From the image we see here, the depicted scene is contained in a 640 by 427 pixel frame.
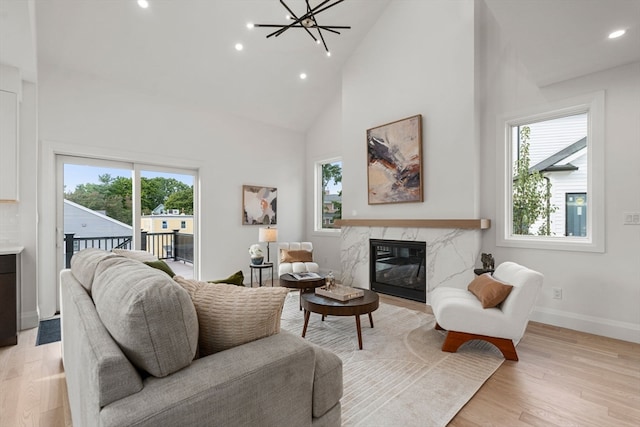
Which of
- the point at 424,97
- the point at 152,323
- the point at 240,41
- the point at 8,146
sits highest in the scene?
the point at 240,41

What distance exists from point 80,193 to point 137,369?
4.16 meters

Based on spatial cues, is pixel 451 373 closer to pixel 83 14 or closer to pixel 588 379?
pixel 588 379

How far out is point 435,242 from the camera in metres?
4.14

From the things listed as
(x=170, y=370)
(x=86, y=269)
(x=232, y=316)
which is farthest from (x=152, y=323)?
(x=86, y=269)

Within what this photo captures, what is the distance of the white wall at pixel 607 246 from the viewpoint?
117 inches

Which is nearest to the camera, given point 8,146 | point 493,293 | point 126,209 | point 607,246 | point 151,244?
point 493,293

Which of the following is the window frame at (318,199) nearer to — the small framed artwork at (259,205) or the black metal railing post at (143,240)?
the small framed artwork at (259,205)

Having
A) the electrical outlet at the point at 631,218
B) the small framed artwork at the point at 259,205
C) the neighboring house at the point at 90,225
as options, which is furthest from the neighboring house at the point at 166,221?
the electrical outlet at the point at 631,218

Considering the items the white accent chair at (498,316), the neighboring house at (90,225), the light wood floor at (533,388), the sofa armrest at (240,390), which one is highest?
the neighboring house at (90,225)

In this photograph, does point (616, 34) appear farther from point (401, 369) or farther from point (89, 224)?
point (89, 224)

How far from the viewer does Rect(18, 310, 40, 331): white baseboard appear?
339 centimetres

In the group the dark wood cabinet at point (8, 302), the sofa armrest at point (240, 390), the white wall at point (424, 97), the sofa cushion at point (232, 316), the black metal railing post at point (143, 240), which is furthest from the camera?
the black metal railing post at point (143, 240)

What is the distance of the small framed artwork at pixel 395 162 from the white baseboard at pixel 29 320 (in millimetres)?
4494

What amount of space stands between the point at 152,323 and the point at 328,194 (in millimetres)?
5535
